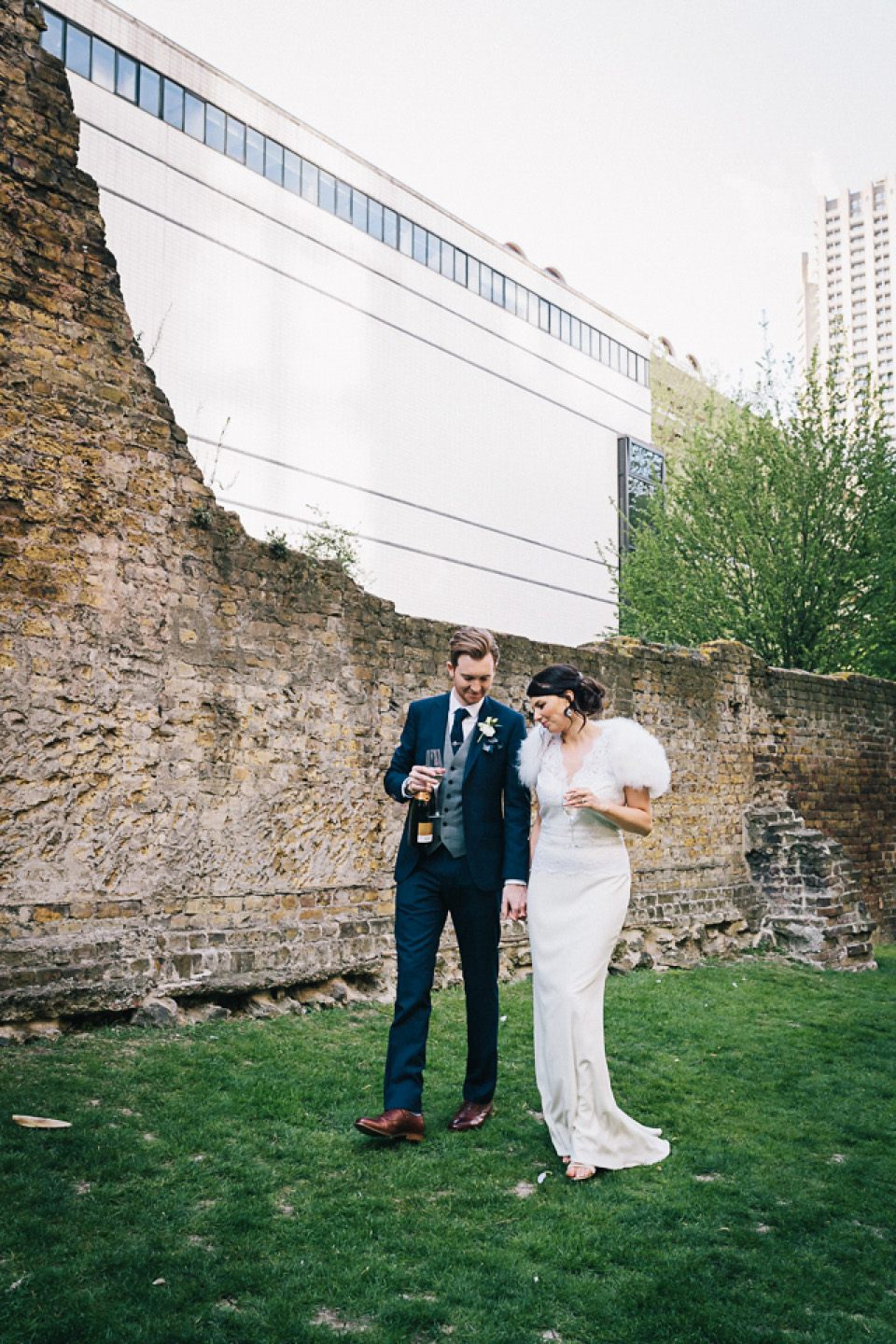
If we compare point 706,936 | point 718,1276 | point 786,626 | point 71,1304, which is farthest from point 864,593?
point 71,1304

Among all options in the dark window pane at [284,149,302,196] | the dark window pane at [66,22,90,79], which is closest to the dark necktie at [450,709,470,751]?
the dark window pane at [66,22,90,79]

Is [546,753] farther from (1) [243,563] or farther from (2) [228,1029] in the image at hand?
(1) [243,563]

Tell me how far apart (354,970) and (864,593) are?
14211mm

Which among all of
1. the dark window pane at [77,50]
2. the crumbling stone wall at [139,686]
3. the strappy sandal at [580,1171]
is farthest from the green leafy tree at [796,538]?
the strappy sandal at [580,1171]

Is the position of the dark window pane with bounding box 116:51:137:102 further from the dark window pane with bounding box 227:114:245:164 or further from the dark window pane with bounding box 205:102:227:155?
the dark window pane with bounding box 227:114:245:164

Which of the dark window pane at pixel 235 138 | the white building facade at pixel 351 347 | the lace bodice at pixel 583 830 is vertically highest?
the dark window pane at pixel 235 138

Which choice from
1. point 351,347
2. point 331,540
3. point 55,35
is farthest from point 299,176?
point 331,540

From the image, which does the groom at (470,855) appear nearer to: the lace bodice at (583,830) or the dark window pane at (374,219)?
the lace bodice at (583,830)

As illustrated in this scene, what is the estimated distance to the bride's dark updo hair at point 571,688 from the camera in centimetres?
421

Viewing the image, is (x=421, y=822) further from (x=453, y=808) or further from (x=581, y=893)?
(x=581, y=893)

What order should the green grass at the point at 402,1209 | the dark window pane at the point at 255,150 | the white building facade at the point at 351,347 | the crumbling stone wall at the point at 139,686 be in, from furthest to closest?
the dark window pane at the point at 255,150
the white building facade at the point at 351,347
the crumbling stone wall at the point at 139,686
the green grass at the point at 402,1209

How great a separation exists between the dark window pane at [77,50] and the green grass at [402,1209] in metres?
21.6

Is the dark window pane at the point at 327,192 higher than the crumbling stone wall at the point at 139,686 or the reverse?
higher

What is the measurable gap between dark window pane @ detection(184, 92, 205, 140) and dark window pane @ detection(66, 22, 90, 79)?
2.53 metres
